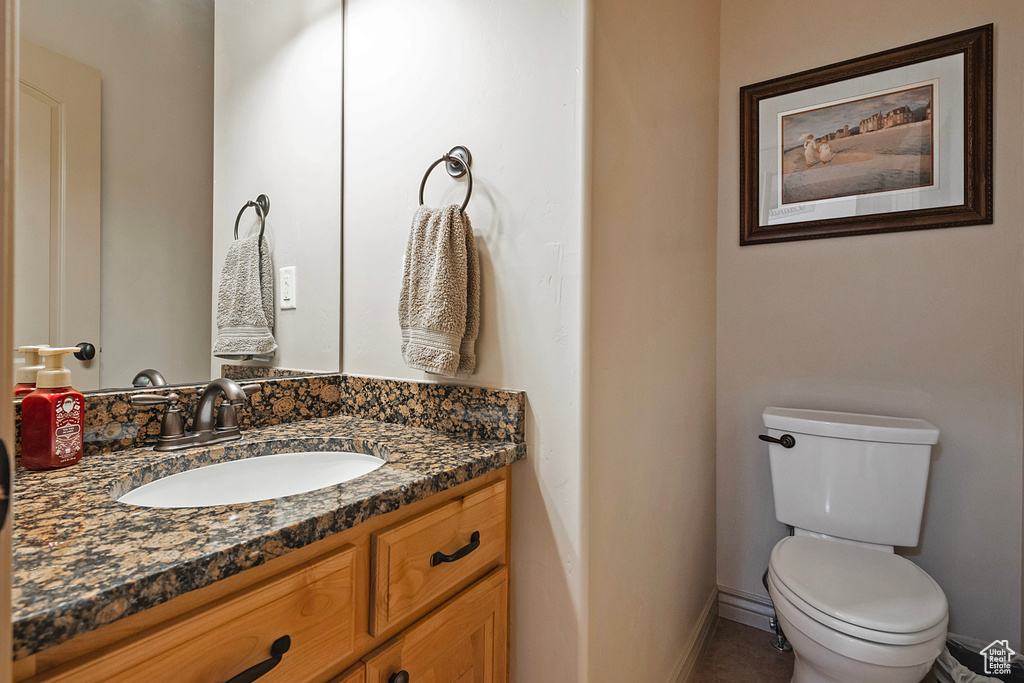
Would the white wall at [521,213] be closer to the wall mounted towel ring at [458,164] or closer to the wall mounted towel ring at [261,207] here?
the wall mounted towel ring at [458,164]

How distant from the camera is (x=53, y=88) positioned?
2.71ft

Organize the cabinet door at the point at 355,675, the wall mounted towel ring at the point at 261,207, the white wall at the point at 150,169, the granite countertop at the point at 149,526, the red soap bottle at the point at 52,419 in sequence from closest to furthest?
the granite countertop at the point at 149,526, the cabinet door at the point at 355,675, the red soap bottle at the point at 52,419, the white wall at the point at 150,169, the wall mounted towel ring at the point at 261,207

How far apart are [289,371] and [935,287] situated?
1.95m

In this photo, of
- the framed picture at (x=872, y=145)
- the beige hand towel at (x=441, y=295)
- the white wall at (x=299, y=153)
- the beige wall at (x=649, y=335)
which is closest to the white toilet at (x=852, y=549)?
the beige wall at (x=649, y=335)

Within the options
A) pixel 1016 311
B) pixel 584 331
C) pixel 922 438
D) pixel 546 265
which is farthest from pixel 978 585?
pixel 546 265

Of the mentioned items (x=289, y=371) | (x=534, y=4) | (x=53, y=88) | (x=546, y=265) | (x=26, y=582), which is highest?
(x=534, y=4)

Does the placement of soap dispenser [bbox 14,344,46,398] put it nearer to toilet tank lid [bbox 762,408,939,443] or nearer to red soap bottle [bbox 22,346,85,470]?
red soap bottle [bbox 22,346,85,470]

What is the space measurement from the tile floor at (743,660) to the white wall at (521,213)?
938 mm

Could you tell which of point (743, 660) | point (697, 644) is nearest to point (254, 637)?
point (697, 644)

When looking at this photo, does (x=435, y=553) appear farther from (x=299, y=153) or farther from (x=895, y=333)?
(x=895, y=333)

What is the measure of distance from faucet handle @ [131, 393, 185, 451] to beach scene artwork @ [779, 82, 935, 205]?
1.95 meters

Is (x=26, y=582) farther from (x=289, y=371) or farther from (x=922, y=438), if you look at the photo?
(x=922, y=438)

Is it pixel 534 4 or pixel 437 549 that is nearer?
pixel 437 549

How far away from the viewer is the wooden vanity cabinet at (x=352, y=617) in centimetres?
47
